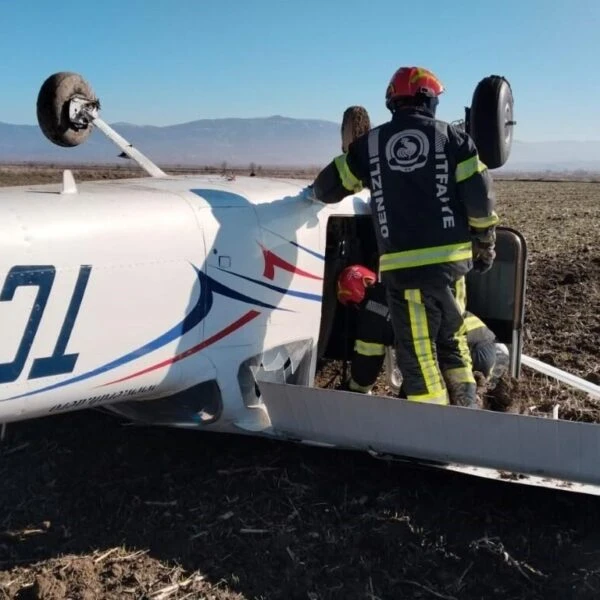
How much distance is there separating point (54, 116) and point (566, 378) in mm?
3688

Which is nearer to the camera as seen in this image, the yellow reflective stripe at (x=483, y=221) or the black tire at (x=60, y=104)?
the yellow reflective stripe at (x=483, y=221)

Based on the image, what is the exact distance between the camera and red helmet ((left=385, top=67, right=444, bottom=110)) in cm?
398

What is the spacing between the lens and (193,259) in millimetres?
3561

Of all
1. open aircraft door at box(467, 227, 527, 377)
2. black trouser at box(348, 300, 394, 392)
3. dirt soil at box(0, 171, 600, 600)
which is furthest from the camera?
open aircraft door at box(467, 227, 527, 377)

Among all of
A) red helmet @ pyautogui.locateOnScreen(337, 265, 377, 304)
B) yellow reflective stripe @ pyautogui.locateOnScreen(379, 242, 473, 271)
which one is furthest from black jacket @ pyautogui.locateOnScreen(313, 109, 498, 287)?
red helmet @ pyautogui.locateOnScreen(337, 265, 377, 304)

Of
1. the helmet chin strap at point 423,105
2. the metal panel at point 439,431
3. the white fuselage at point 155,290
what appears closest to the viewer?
the white fuselage at point 155,290

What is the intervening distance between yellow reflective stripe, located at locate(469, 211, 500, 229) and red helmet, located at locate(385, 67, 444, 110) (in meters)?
0.68

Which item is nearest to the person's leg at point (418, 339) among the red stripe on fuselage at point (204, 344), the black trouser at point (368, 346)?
the black trouser at point (368, 346)

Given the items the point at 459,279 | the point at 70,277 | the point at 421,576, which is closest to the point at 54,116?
the point at 70,277

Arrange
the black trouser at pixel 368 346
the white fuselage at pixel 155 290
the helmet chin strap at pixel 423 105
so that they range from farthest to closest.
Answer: the black trouser at pixel 368 346, the helmet chin strap at pixel 423 105, the white fuselage at pixel 155 290

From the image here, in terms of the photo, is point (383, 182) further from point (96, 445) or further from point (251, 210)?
point (96, 445)

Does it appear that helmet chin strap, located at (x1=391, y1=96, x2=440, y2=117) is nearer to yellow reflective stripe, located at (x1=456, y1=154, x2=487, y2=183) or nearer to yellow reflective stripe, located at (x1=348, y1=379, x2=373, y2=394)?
yellow reflective stripe, located at (x1=456, y1=154, x2=487, y2=183)

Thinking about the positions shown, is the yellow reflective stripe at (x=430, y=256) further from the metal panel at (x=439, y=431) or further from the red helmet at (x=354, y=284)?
the metal panel at (x=439, y=431)

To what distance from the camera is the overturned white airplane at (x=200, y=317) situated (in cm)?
307
